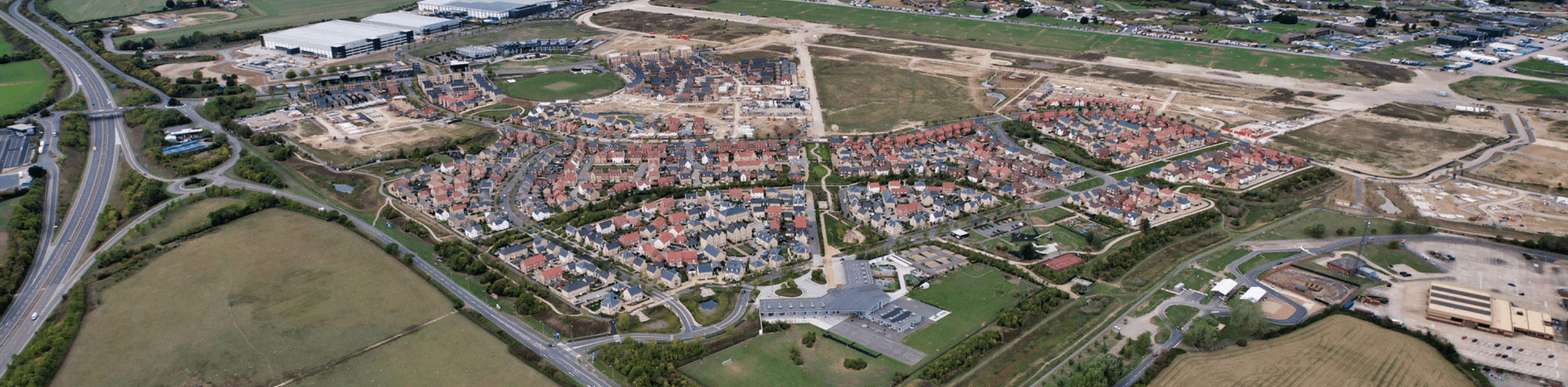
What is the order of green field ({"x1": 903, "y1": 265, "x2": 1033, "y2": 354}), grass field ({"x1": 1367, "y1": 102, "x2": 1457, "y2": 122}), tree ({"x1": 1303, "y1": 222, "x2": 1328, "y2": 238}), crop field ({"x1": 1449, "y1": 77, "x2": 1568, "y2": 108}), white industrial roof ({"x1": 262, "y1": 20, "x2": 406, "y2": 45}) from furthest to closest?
white industrial roof ({"x1": 262, "y1": 20, "x2": 406, "y2": 45}), crop field ({"x1": 1449, "y1": 77, "x2": 1568, "y2": 108}), grass field ({"x1": 1367, "y1": 102, "x2": 1457, "y2": 122}), tree ({"x1": 1303, "y1": 222, "x2": 1328, "y2": 238}), green field ({"x1": 903, "y1": 265, "x2": 1033, "y2": 354})

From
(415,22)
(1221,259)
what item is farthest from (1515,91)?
(415,22)

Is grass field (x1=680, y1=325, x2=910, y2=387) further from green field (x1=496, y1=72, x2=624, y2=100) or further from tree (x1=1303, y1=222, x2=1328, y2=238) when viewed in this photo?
green field (x1=496, y1=72, x2=624, y2=100)

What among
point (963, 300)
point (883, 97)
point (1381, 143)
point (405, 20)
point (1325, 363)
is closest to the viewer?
point (1325, 363)

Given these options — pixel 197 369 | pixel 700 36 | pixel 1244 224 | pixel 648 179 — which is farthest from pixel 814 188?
pixel 700 36

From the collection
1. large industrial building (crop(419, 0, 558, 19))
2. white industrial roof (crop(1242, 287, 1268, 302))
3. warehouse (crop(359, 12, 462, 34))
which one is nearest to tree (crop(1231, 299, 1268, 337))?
white industrial roof (crop(1242, 287, 1268, 302))

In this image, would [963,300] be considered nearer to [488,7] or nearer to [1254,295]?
[1254,295]

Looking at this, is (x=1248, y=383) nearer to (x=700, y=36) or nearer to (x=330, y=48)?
(x=700, y=36)

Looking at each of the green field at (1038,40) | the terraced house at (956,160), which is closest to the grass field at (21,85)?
the terraced house at (956,160)
